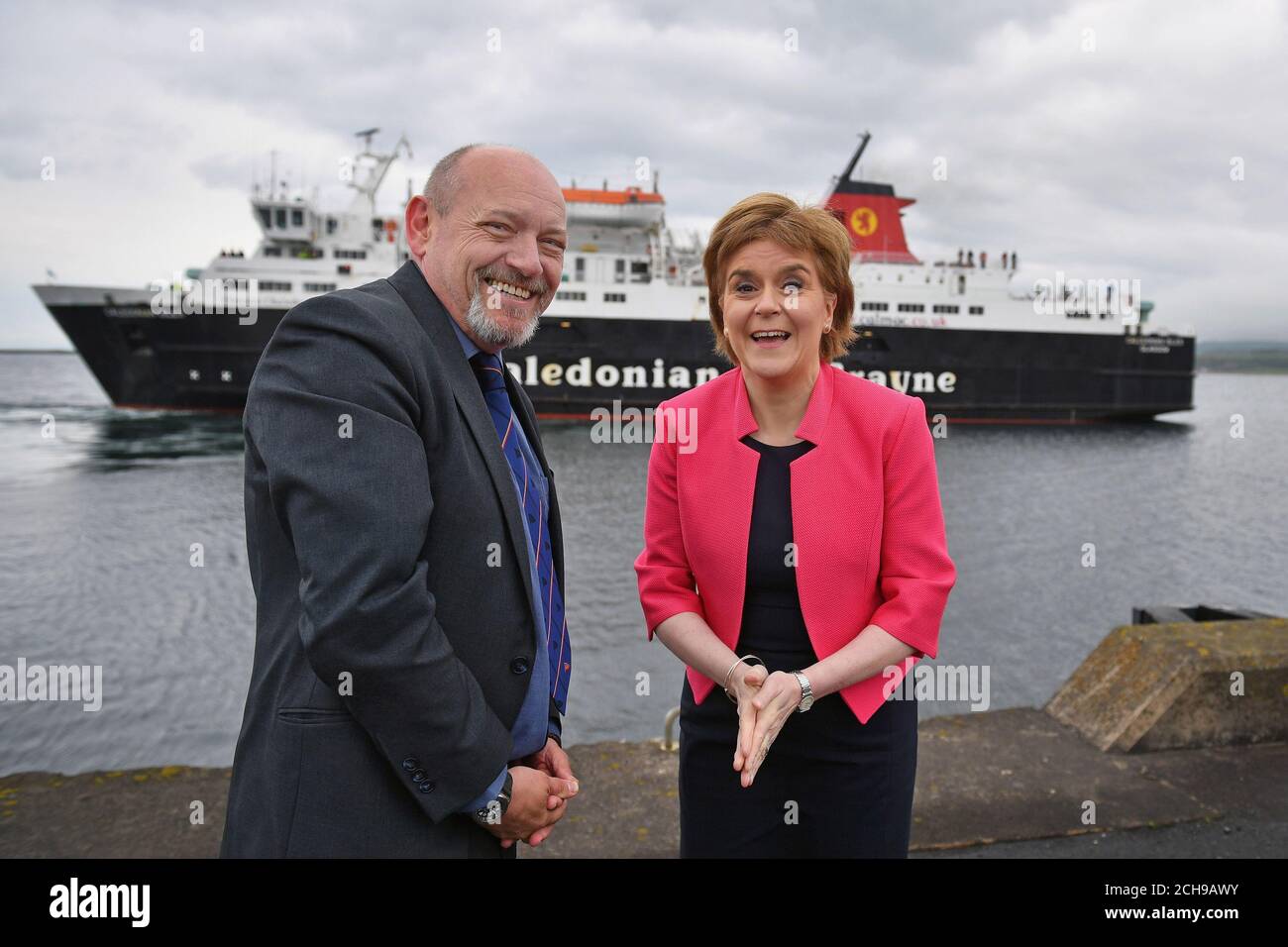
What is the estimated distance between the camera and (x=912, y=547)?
1547mm

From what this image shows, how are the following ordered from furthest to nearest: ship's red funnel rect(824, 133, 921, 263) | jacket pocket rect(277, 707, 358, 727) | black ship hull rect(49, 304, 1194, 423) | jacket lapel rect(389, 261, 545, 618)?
ship's red funnel rect(824, 133, 921, 263)
black ship hull rect(49, 304, 1194, 423)
jacket lapel rect(389, 261, 545, 618)
jacket pocket rect(277, 707, 358, 727)

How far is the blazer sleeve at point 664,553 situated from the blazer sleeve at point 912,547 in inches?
14.7

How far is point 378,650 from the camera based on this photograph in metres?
1.14

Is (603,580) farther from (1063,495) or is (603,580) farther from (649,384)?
(649,384)

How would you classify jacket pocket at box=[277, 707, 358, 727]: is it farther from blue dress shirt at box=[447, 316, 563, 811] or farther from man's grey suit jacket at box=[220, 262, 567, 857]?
blue dress shirt at box=[447, 316, 563, 811]

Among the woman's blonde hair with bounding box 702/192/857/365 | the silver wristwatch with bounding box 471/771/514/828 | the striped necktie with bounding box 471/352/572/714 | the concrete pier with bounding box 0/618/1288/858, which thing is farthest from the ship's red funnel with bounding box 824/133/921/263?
the silver wristwatch with bounding box 471/771/514/828

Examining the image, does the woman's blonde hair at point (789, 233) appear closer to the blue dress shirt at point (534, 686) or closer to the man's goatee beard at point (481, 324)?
the man's goatee beard at point (481, 324)

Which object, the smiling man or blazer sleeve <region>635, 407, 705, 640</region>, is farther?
blazer sleeve <region>635, 407, 705, 640</region>

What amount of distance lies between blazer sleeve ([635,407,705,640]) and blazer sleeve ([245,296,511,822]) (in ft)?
1.68

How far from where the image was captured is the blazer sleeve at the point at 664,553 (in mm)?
1672

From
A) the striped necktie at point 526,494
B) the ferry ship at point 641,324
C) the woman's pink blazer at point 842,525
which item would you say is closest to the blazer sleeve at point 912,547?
the woman's pink blazer at point 842,525

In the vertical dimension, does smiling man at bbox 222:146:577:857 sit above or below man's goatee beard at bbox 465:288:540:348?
below

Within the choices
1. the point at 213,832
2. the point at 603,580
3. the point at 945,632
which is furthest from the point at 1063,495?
the point at 213,832

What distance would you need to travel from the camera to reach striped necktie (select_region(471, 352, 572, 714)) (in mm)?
1504
